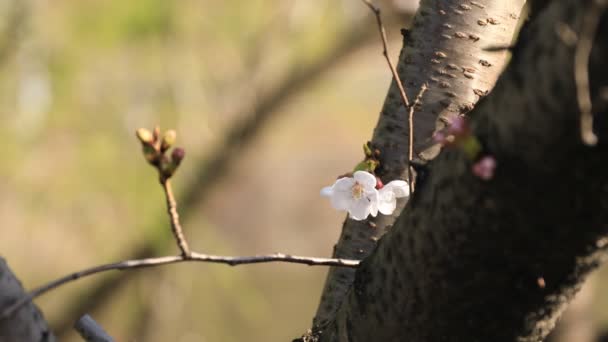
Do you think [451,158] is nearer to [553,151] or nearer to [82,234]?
[553,151]

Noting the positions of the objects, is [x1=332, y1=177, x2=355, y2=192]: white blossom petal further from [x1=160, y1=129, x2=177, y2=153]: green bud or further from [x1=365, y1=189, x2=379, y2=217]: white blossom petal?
[x1=160, y1=129, x2=177, y2=153]: green bud

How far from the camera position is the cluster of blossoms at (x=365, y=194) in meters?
0.98

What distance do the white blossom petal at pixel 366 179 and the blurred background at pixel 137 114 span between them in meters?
A: 3.91

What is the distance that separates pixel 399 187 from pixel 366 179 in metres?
0.05

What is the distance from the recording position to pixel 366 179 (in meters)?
0.98

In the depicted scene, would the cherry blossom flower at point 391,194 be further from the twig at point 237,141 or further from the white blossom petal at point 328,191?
the twig at point 237,141

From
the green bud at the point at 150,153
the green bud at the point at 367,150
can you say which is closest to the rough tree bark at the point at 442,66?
the green bud at the point at 367,150

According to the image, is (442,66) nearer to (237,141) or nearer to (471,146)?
(471,146)

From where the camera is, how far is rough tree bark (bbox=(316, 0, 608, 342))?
1.92ft

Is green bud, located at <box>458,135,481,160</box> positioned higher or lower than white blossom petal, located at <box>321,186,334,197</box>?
higher

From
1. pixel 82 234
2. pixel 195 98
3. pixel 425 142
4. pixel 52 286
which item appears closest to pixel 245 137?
pixel 195 98

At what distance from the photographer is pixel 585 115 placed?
0.55 meters

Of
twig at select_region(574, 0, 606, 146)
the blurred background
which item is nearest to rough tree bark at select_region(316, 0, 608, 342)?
twig at select_region(574, 0, 606, 146)

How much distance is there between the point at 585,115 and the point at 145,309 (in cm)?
581
